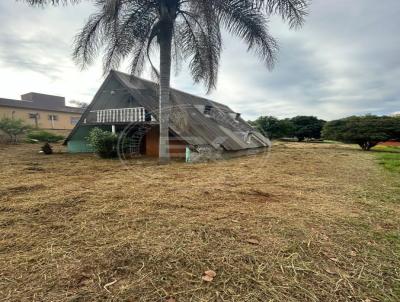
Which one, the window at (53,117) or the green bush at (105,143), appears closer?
the green bush at (105,143)

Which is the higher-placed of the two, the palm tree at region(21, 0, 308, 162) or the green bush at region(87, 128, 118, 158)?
the palm tree at region(21, 0, 308, 162)

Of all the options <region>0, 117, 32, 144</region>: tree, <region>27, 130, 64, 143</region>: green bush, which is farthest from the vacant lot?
<region>0, 117, 32, 144</region>: tree

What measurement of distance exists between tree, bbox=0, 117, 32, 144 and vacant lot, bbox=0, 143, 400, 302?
18.5m

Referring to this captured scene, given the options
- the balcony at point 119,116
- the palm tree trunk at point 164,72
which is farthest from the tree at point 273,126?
the palm tree trunk at point 164,72

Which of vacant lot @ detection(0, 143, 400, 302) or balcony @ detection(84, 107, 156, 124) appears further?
balcony @ detection(84, 107, 156, 124)

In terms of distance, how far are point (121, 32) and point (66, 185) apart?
622cm

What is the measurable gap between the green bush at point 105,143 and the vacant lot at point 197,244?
6539 millimetres

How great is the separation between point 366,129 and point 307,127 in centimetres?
1916

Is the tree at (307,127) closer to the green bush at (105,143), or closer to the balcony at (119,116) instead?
the balcony at (119,116)

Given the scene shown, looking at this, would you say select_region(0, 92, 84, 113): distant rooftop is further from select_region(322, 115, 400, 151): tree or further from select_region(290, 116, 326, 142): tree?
select_region(290, 116, 326, 142): tree

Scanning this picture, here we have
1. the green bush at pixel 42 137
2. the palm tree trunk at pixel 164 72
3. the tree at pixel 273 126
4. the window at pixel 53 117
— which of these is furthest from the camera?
the tree at pixel 273 126

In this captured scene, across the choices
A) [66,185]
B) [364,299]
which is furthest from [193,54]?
[364,299]

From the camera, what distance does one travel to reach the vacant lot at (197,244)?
2061mm

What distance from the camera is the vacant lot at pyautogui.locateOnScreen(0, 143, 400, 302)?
206cm
